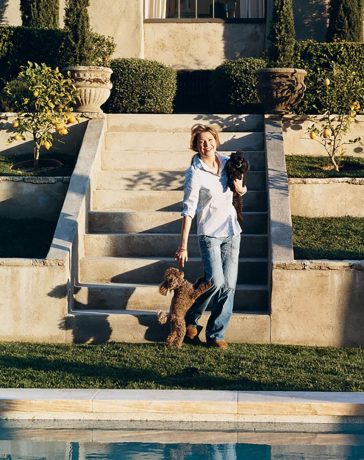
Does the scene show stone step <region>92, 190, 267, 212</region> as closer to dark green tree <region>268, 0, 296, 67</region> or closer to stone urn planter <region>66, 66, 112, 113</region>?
stone urn planter <region>66, 66, 112, 113</region>

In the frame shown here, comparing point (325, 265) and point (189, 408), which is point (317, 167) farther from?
point (189, 408)

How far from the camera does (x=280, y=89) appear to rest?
1345 centimetres

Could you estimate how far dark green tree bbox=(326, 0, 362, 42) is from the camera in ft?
53.5

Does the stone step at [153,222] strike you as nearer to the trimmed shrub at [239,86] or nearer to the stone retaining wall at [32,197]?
the stone retaining wall at [32,197]

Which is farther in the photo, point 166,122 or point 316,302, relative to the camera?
point 166,122

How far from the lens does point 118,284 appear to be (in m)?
10.5

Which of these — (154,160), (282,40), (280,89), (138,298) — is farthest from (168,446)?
(282,40)

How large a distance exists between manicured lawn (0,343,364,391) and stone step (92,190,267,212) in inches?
104

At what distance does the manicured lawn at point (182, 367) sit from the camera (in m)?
8.02

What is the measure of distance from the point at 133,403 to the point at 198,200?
8.41ft

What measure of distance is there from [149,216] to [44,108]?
2.60 m

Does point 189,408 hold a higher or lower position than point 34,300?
higher

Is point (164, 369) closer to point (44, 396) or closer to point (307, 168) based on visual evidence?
point (44, 396)

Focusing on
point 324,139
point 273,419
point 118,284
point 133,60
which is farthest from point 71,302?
point 133,60
